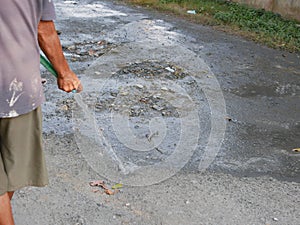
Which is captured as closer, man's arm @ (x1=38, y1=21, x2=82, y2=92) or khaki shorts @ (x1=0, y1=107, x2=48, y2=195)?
khaki shorts @ (x1=0, y1=107, x2=48, y2=195)

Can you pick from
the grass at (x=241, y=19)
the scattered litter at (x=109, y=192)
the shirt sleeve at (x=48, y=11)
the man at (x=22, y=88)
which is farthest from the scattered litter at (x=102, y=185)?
the grass at (x=241, y=19)

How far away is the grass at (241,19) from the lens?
8.19 m

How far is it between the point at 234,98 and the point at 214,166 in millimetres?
1703

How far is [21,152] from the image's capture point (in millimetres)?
2205

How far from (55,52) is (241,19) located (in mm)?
7602

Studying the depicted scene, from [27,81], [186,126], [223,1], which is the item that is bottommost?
[223,1]

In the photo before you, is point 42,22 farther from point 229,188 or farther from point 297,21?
point 297,21

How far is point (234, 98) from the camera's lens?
5297mm

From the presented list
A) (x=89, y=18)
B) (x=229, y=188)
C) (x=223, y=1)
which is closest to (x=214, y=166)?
(x=229, y=188)

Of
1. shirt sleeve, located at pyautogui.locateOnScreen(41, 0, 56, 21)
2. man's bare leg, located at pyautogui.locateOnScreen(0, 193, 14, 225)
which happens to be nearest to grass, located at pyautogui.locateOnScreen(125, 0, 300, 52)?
shirt sleeve, located at pyautogui.locateOnScreen(41, 0, 56, 21)

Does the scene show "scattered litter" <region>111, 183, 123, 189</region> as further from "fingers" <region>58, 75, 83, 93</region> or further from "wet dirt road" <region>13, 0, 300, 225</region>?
"fingers" <region>58, 75, 83, 93</region>

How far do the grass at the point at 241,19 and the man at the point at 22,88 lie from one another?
6062 mm

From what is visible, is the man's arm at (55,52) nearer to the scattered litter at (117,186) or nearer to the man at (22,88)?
the man at (22,88)

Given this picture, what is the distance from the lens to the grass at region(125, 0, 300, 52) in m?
8.19
